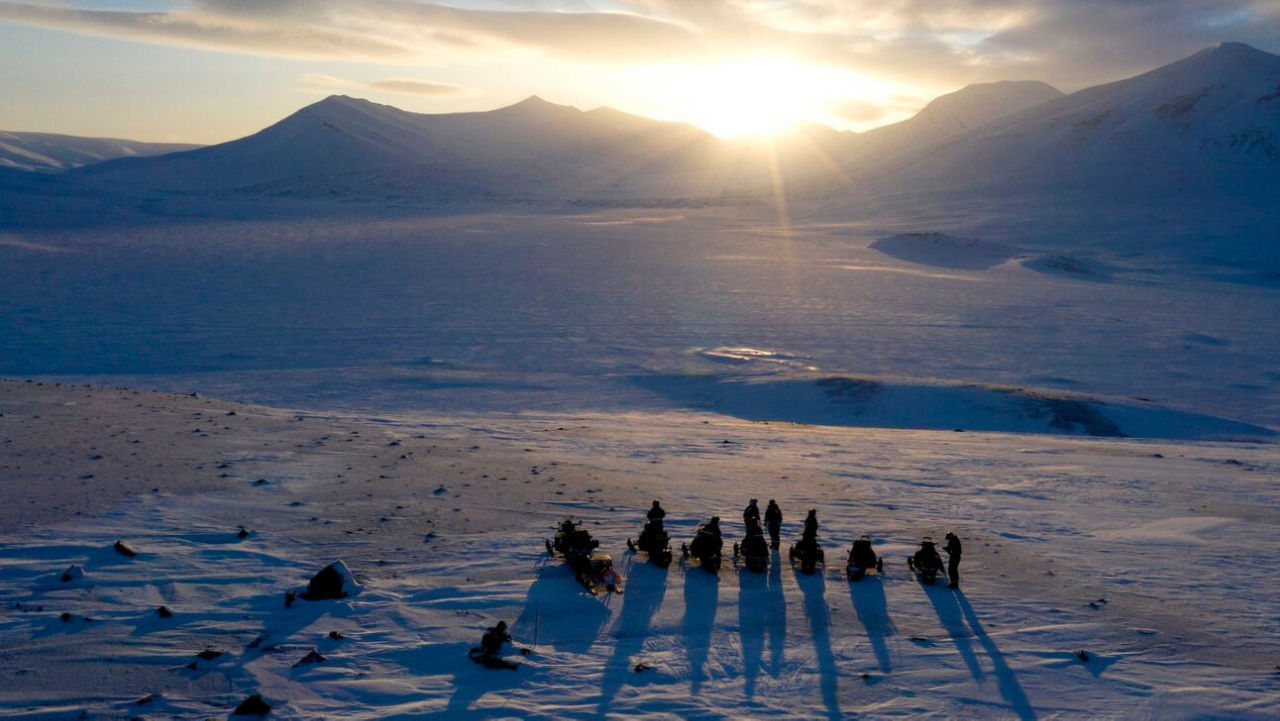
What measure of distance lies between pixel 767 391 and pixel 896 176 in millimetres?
86922

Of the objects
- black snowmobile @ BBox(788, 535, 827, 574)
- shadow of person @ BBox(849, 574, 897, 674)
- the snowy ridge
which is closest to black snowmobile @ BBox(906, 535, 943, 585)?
shadow of person @ BBox(849, 574, 897, 674)

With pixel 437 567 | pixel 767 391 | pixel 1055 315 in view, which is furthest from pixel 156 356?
pixel 1055 315

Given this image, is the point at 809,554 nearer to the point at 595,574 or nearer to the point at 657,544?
the point at 657,544

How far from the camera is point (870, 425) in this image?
2573 cm

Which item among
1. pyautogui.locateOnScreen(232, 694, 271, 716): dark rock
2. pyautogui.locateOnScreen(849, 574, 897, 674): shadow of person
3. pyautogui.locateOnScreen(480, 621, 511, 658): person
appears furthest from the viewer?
pyautogui.locateOnScreen(849, 574, 897, 674): shadow of person

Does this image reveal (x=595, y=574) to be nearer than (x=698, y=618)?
No

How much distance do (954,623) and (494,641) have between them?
4505 mm

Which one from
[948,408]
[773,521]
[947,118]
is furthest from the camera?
[947,118]

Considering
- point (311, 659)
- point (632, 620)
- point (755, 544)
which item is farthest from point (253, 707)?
point (755, 544)

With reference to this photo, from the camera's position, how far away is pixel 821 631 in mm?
9141

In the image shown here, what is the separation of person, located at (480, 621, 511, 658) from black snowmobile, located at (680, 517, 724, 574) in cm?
297

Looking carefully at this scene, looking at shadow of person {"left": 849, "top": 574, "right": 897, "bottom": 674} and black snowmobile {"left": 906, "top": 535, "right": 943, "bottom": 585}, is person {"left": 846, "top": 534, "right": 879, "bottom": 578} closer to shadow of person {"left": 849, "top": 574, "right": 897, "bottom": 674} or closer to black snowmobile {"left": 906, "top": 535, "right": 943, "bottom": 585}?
shadow of person {"left": 849, "top": 574, "right": 897, "bottom": 674}

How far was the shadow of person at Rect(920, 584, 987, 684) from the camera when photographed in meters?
8.41

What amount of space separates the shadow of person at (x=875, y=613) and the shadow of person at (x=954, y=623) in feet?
1.66
